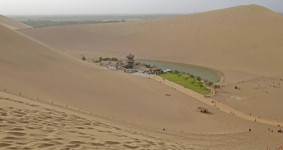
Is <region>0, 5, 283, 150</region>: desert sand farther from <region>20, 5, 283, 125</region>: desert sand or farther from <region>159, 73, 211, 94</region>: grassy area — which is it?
<region>159, 73, 211, 94</region>: grassy area

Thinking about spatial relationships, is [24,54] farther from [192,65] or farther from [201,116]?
[192,65]

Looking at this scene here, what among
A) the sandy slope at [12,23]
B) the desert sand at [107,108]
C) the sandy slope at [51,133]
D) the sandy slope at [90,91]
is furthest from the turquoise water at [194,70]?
the sandy slope at [12,23]

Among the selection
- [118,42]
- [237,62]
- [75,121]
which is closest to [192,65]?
[237,62]

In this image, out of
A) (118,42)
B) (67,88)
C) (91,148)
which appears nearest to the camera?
(91,148)

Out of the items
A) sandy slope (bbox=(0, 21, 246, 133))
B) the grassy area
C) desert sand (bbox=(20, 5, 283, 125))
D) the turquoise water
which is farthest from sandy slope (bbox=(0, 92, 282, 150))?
the turquoise water

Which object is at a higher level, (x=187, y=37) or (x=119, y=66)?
(x=187, y=37)

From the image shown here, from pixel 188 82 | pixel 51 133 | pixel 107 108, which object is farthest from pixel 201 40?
pixel 51 133

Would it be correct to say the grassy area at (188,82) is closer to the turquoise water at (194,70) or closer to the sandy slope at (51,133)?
the turquoise water at (194,70)
